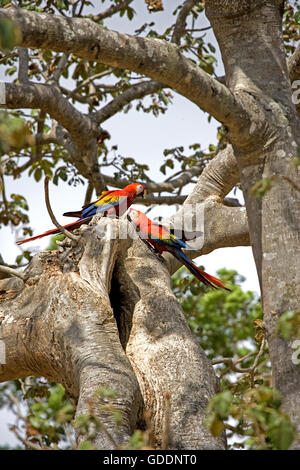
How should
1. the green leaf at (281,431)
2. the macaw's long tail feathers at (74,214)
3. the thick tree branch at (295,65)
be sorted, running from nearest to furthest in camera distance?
the green leaf at (281,431) < the thick tree branch at (295,65) < the macaw's long tail feathers at (74,214)

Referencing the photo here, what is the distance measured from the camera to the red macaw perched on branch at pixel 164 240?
3680 millimetres

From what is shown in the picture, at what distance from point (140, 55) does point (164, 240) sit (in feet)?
4.75

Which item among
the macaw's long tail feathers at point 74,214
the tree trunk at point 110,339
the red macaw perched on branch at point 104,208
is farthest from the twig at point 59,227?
the macaw's long tail feathers at point 74,214

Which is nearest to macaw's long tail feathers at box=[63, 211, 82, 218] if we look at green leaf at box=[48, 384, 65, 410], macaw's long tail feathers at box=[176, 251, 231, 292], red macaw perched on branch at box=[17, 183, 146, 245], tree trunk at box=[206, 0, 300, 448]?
red macaw perched on branch at box=[17, 183, 146, 245]

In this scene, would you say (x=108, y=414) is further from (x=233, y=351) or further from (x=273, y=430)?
(x=233, y=351)

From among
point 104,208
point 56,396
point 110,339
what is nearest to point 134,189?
point 104,208

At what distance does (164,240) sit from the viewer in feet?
12.1

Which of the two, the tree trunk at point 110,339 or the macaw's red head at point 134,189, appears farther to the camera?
the macaw's red head at point 134,189

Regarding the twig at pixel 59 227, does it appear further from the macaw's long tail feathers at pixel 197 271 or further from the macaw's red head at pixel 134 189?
the macaw's red head at pixel 134 189

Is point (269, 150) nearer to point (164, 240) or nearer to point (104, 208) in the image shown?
point (164, 240)

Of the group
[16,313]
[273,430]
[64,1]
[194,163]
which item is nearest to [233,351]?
[194,163]

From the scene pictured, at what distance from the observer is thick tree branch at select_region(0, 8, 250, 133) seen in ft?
7.53

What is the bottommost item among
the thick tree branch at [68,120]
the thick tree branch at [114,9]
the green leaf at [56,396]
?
the green leaf at [56,396]

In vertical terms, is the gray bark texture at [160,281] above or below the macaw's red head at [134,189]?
below
